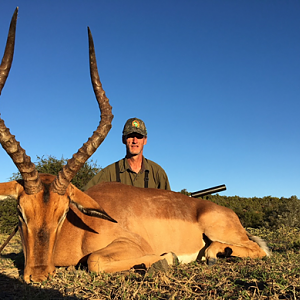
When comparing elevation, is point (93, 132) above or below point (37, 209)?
above

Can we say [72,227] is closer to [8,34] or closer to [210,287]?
[210,287]

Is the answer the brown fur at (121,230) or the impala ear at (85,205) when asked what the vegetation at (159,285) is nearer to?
the brown fur at (121,230)

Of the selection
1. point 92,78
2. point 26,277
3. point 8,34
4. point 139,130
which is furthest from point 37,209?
point 139,130

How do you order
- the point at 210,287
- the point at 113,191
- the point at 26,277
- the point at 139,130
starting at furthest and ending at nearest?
the point at 139,130
the point at 113,191
the point at 26,277
the point at 210,287

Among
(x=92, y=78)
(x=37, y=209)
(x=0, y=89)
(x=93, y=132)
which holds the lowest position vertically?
(x=37, y=209)

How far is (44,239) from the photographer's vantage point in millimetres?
3926

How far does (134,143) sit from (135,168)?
686mm

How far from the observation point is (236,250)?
5.99m

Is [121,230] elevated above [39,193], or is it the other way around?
[39,193]

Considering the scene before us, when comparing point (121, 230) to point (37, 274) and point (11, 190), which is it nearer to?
point (37, 274)

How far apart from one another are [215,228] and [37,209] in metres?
3.48

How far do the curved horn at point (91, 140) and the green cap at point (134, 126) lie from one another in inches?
144

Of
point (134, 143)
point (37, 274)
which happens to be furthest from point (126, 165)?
point (37, 274)

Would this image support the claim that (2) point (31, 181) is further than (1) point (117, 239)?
No
